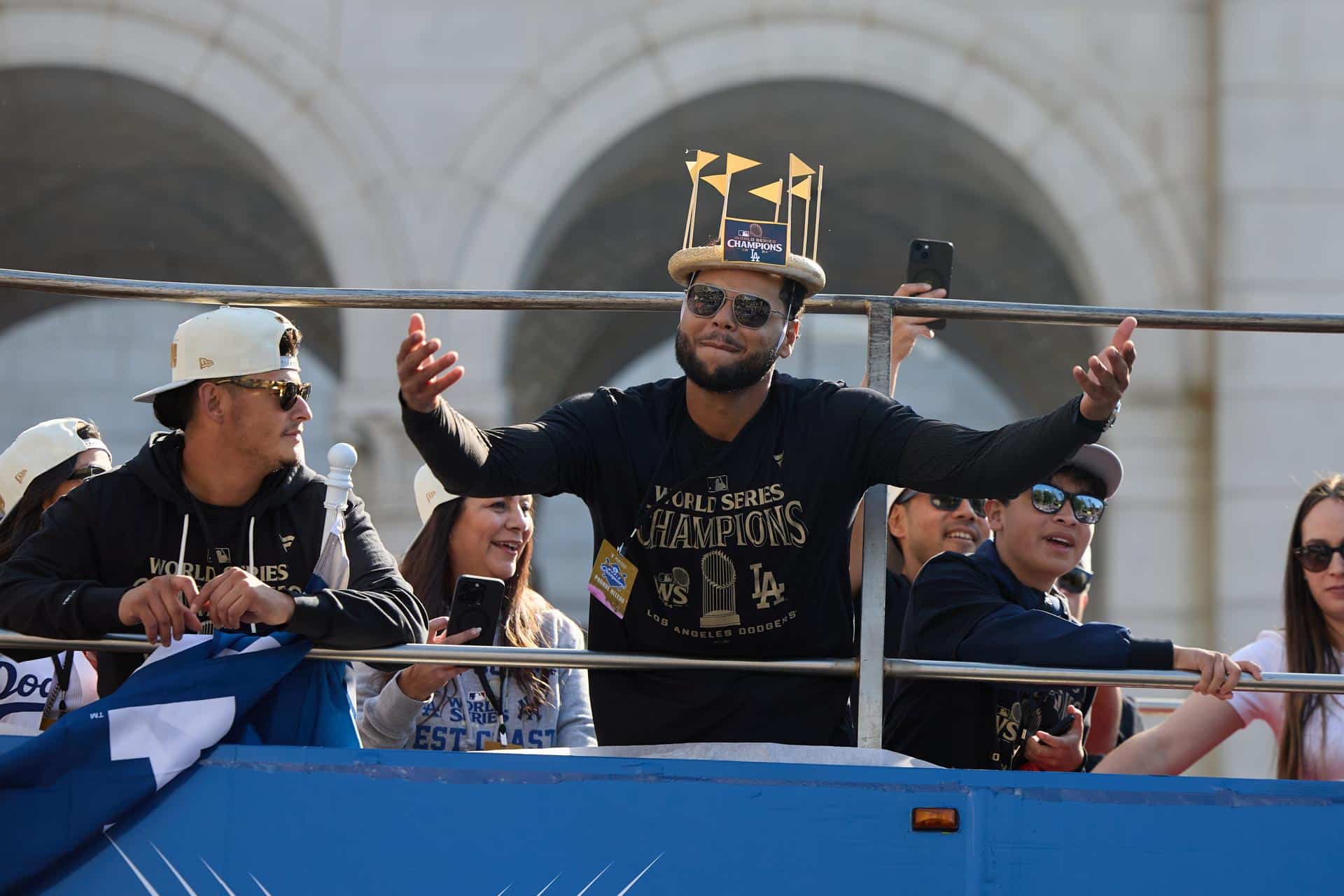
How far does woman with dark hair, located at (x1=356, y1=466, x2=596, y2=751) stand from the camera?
14.6ft

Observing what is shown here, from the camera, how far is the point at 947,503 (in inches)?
206

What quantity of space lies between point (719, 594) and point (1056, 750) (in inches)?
36.7

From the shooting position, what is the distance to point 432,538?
5062 mm

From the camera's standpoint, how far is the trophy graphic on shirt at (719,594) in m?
3.79

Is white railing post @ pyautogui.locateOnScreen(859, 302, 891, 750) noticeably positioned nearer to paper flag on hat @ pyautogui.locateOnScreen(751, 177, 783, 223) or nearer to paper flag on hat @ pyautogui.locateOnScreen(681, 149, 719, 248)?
paper flag on hat @ pyautogui.locateOnScreen(751, 177, 783, 223)

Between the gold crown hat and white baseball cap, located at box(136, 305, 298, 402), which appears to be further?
white baseball cap, located at box(136, 305, 298, 402)

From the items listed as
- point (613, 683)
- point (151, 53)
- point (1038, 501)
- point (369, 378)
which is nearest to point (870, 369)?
point (1038, 501)

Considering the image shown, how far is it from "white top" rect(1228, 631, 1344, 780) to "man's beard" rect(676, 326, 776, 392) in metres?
1.40

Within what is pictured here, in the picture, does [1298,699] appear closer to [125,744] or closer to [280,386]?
[280,386]

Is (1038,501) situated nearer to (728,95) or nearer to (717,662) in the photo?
(717,662)

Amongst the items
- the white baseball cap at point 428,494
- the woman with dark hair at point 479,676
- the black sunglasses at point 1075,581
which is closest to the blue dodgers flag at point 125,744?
the woman with dark hair at point 479,676

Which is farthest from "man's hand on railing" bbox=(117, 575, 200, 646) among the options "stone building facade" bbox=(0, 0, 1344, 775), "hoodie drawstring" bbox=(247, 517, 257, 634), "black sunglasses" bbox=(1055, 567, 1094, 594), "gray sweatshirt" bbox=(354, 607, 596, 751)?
"stone building facade" bbox=(0, 0, 1344, 775)

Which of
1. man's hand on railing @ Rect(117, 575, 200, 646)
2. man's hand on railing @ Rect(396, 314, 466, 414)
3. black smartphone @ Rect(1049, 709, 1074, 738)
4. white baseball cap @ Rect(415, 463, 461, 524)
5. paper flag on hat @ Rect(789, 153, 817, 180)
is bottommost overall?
black smartphone @ Rect(1049, 709, 1074, 738)

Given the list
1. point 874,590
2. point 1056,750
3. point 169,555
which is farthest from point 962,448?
point 169,555
